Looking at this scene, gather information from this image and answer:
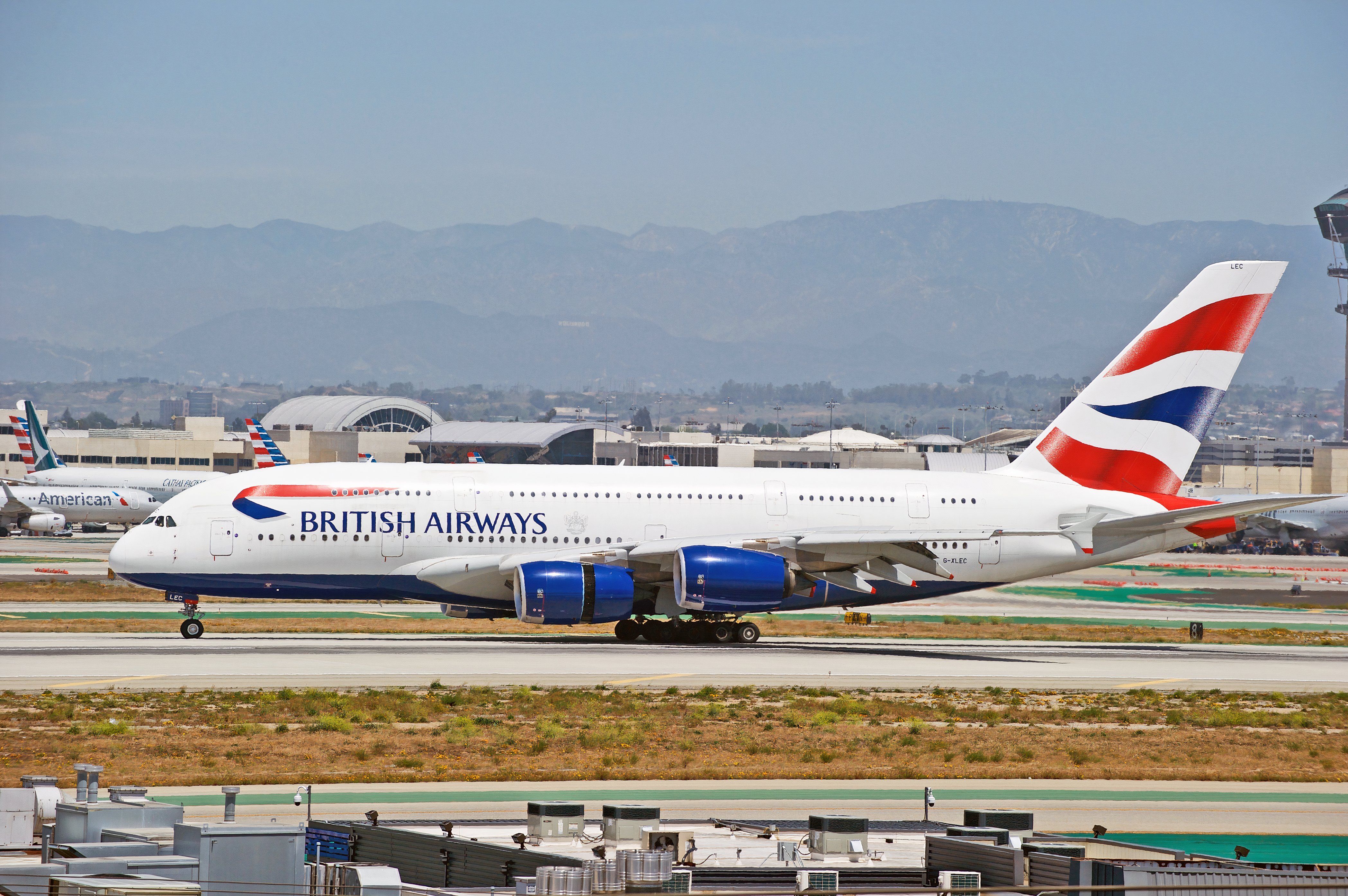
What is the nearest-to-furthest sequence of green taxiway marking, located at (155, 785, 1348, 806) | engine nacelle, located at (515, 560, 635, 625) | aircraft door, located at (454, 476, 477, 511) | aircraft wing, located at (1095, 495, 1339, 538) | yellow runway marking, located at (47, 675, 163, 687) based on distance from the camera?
green taxiway marking, located at (155, 785, 1348, 806) < yellow runway marking, located at (47, 675, 163, 687) < aircraft wing, located at (1095, 495, 1339, 538) < engine nacelle, located at (515, 560, 635, 625) < aircraft door, located at (454, 476, 477, 511)

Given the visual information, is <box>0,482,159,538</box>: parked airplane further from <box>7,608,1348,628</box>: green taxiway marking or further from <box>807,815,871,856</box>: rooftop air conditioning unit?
<box>807,815,871,856</box>: rooftop air conditioning unit

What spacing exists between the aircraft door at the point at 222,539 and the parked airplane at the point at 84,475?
8011cm

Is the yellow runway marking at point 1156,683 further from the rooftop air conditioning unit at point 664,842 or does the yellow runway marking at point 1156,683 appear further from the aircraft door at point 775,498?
the rooftop air conditioning unit at point 664,842

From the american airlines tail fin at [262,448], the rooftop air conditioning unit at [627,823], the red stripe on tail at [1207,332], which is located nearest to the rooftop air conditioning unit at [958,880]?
the rooftop air conditioning unit at [627,823]

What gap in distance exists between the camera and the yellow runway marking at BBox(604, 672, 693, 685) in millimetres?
37344

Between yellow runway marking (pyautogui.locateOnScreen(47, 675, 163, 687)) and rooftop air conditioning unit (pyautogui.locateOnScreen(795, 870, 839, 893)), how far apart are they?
2301 centimetres

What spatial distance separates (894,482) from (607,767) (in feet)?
82.0

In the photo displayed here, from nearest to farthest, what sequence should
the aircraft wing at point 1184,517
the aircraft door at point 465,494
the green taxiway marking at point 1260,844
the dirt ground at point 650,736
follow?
the green taxiway marking at point 1260,844
the dirt ground at point 650,736
the aircraft wing at point 1184,517
the aircraft door at point 465,494

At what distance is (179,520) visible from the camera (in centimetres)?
4559

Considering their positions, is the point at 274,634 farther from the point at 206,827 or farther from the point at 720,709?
the point at 206,827

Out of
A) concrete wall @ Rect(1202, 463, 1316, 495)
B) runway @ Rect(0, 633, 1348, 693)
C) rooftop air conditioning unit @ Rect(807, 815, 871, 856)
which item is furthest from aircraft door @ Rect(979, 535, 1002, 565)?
concrete wall @ Rect(1202, 463, 1316, 495)

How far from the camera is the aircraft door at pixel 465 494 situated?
46812 mm

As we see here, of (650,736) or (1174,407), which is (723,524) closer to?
(1174,407)

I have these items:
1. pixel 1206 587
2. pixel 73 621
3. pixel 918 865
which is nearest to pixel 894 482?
pixel 73 621
